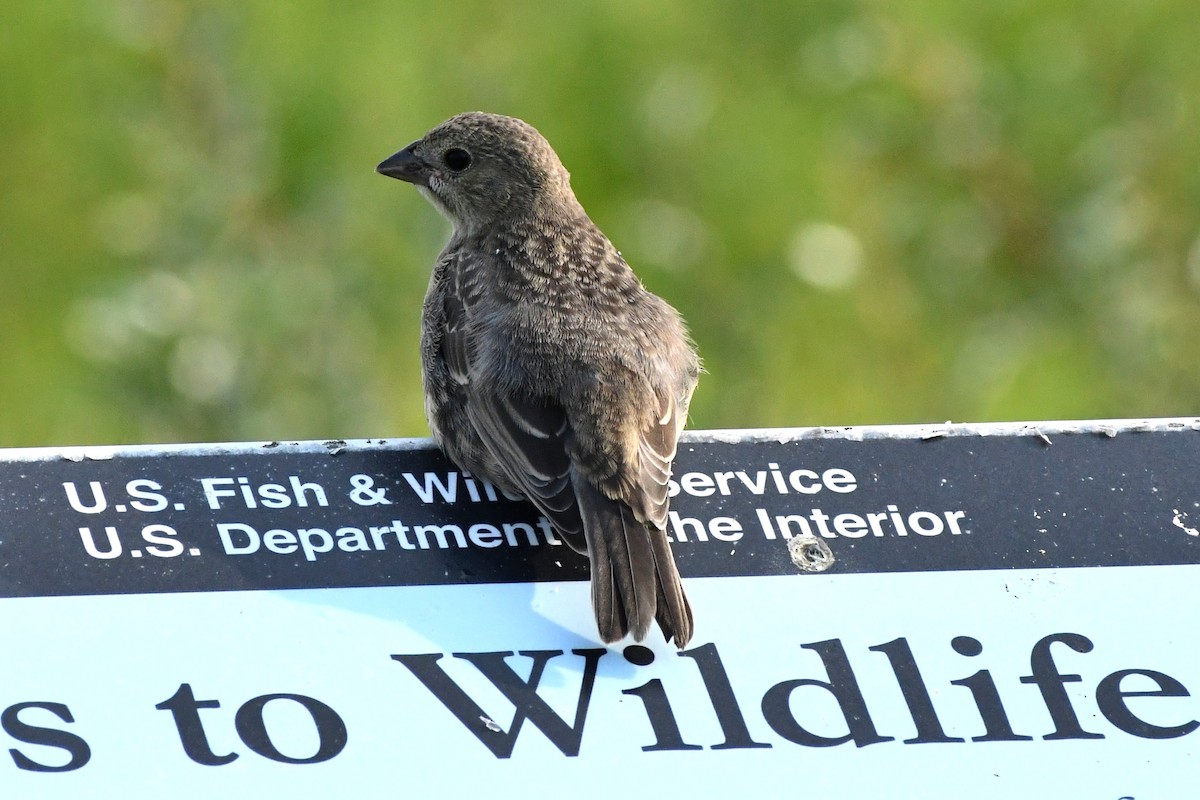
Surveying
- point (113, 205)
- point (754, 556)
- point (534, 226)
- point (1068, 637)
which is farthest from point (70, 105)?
point (1068, 637)

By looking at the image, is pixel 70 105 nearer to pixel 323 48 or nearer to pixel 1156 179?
pixel 323 48

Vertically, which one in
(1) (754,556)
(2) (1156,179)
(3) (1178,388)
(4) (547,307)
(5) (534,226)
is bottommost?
(1) (754,556)

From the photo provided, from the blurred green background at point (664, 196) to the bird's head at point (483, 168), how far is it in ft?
3.57

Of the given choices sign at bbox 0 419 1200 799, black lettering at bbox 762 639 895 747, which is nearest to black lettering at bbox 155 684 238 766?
sign at bbox 0 419 1200 799

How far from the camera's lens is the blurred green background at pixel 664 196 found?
584 centimetres

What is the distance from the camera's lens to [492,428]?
3.76 m

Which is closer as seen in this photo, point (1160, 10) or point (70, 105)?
point (70, 105)

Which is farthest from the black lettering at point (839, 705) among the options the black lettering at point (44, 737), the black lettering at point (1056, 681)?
the black lettering at point (44, 737)

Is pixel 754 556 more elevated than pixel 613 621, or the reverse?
pixel 754 556

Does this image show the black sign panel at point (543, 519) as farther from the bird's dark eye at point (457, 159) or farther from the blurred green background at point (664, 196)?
the blurred green background at point (664, 196)

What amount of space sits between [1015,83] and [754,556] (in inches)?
147

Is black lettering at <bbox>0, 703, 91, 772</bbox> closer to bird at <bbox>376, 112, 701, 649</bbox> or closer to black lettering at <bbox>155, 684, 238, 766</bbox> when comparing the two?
black lettering at <bbox>155, 684, 238, 766</bbox>

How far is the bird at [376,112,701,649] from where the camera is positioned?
333cm

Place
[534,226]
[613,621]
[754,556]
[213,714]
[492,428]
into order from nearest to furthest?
[213,714] < [613,621] < [754,556] < [492,428] < [534,226]
